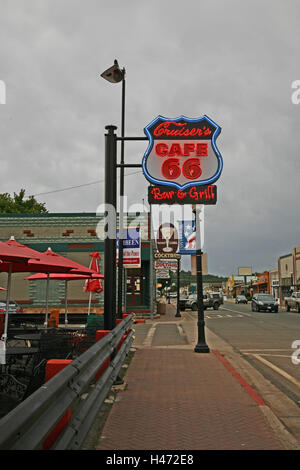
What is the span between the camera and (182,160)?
448 inches

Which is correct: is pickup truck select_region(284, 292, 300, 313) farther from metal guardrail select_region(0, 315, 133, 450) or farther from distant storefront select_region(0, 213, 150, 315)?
metal guardrail select_region(0, 315, 133, 450)

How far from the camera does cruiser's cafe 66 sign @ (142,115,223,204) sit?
11172 mm

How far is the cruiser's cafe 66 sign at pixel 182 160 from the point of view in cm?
1117

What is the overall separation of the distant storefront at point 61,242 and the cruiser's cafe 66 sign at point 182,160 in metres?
18.5

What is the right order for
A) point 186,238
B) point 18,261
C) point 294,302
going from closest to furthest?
point 18,261, point 186,238, point 294,302

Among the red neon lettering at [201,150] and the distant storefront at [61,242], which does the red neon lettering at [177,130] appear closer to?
the red neon lettering at [201,150]

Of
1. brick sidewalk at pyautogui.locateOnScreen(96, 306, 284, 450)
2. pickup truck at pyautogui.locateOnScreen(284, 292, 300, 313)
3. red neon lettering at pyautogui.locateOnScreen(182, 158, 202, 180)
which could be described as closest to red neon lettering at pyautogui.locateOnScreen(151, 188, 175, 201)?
red neon lettering at pyautogui.locateOnScreen(182, 158, 202, 180)

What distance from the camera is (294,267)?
6116cm

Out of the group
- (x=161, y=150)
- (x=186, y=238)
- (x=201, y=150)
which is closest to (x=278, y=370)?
(x=201, y=150)

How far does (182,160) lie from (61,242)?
65.3 ft

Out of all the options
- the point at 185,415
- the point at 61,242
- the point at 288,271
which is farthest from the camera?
the point at 288,271

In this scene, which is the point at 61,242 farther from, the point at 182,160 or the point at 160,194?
the point at 182,160

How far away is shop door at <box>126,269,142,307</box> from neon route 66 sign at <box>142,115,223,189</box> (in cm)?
2078

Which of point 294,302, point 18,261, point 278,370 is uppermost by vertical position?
point 18,261
